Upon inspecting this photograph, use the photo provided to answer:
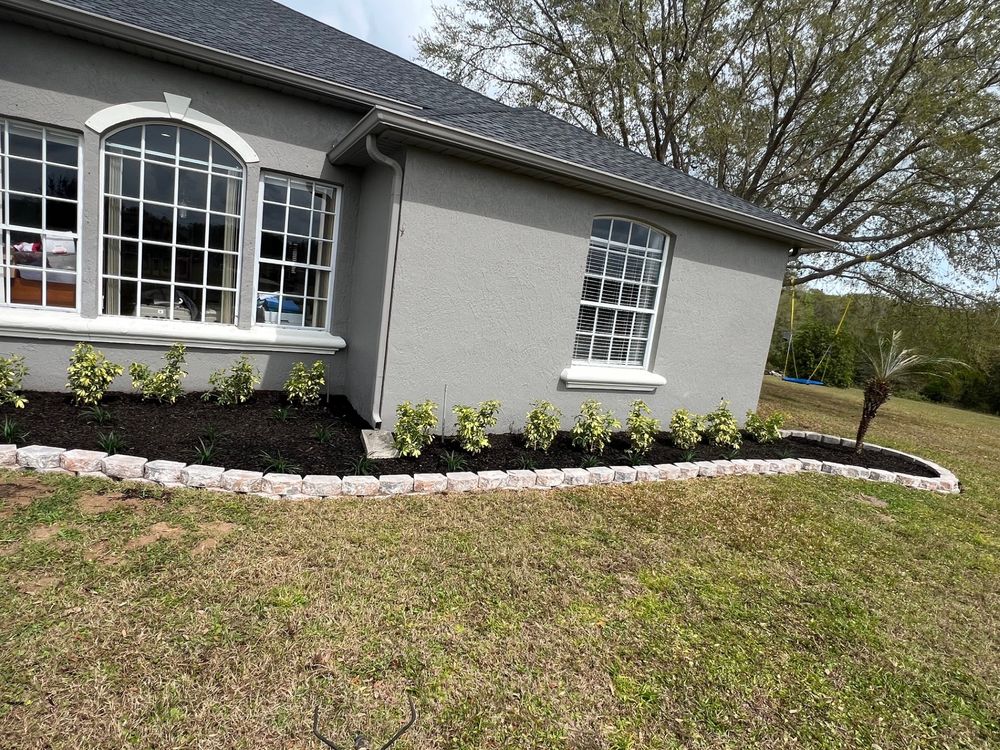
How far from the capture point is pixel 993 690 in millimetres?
2867

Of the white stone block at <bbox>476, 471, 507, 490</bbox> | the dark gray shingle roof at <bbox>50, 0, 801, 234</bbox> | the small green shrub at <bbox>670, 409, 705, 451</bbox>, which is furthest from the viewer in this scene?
the small green shrub at <bbox>670, 409, 705, 451</bbox>

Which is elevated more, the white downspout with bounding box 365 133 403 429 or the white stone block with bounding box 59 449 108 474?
the white downspout with bounding box 365 133 403 429

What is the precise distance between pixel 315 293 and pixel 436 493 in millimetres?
3522

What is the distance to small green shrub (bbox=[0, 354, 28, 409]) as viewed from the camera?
195 inches

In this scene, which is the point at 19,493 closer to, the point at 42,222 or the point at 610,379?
the point at 42,222

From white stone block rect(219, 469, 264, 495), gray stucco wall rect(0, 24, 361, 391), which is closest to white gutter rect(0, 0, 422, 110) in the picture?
gray stucco wall rect(0, 24, 361, 391)

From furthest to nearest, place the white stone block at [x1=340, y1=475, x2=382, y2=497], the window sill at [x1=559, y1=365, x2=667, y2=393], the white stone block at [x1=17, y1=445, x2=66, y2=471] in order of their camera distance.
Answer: the window sill at [x1=559, y1=365, x2=667, y2=393] → the white stone block at [x1=340, y1=475, x2=382, y2=497] → the white stone block at [x1=17, y1=445, x2=66, y2=471]

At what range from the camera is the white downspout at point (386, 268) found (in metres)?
5.15

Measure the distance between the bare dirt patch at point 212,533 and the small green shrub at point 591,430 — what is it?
3.81m

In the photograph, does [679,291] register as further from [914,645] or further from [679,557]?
[914,645]

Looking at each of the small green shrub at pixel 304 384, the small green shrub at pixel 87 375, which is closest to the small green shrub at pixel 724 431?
the small green shrub at pixel 304 384

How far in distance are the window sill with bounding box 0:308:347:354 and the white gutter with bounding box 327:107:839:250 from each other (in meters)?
2.28

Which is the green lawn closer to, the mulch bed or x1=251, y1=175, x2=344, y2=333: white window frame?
the mulch bed

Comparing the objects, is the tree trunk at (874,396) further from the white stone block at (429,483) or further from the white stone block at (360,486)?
the white stone block at (360,486)
